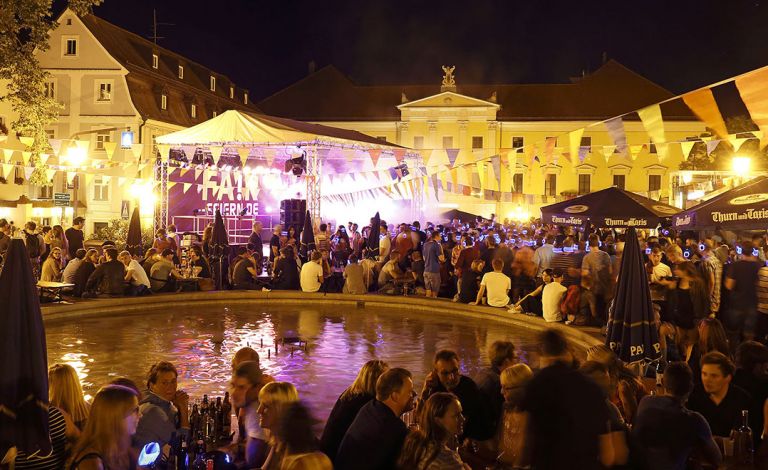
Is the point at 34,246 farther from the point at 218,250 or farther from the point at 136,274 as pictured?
the point at 218,250

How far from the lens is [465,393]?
5.89 meters

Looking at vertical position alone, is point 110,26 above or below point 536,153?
above

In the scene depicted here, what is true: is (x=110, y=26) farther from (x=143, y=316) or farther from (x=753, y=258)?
(x=753, y=258)

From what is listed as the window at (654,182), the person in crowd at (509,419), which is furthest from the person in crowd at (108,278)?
the window at (654,182)

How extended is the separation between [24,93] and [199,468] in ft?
75.4

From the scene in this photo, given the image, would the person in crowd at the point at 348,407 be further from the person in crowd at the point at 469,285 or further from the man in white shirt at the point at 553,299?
the person in crowd at the point at 469,285

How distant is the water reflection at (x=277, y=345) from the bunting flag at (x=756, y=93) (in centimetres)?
506

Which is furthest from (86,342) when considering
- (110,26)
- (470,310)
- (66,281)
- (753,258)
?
(110,26)

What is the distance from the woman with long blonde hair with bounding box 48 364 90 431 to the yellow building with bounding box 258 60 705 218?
160ft

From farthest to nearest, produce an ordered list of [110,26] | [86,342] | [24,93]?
1. [110,26]
2. [24,93]
3. [86,342]

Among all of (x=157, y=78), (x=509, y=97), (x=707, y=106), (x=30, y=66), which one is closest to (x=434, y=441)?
(x=707, y=106)

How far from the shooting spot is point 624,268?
856 cm

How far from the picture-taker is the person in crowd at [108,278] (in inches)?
610

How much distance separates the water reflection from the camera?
985cm
